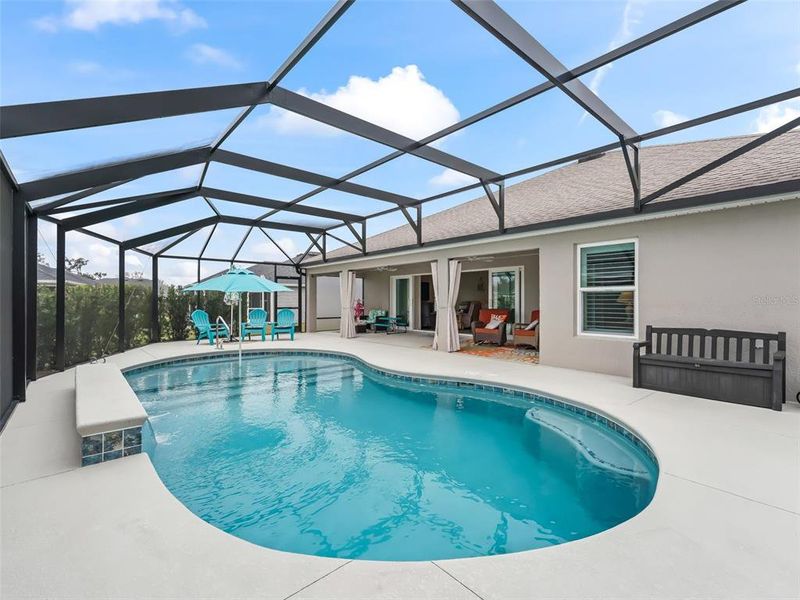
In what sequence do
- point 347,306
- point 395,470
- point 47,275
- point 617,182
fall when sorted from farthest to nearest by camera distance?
point 347,306 → point 617,182 → point 47,275 → point 395,470

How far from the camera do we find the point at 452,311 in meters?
9.74

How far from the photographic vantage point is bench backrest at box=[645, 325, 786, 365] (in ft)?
15.8

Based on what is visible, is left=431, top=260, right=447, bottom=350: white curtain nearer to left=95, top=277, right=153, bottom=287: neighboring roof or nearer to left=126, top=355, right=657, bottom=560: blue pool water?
left=126, top=355, right=657, bottom=560: blue pool water

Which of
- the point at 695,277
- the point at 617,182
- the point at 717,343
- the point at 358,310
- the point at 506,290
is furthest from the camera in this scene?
the point at 358,310

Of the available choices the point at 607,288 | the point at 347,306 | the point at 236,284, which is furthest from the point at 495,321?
the point at 236,284

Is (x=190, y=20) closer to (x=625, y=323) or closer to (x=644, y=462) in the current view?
(x=644, y=462)

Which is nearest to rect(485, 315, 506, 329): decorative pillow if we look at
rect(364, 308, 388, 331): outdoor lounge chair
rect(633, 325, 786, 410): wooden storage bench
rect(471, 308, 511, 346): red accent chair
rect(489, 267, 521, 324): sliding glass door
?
rect(471, 308, 511, 346): red accent chair

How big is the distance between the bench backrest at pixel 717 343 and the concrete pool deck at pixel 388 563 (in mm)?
2012

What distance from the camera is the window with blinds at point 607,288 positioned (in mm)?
6445

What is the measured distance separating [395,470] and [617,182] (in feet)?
25.1

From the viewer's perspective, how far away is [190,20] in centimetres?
342

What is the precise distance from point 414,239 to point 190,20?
892 cm

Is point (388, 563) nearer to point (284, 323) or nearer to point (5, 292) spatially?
point (5, 292)

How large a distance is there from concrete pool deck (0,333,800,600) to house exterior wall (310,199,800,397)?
97.5 inches
